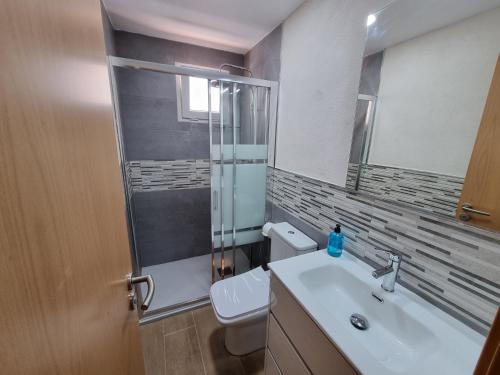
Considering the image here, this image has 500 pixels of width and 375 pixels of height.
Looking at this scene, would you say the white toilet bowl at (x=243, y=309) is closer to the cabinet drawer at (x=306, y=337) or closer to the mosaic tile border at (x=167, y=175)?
the cabinet drawer at (x=306, y=337)

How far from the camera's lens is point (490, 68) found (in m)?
0.65

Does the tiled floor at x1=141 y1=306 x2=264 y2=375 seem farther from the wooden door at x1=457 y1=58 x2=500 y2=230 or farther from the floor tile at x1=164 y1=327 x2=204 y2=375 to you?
the wooden door at x1=457 y1=58 x2=500 y2=230

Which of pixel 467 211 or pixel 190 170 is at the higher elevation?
pixel 467 211

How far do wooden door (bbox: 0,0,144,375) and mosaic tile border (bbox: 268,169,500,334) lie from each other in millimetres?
1083

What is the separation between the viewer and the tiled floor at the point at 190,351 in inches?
54.5

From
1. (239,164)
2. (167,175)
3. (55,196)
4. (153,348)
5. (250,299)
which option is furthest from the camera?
(167,175)

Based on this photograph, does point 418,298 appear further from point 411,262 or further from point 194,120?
point 194,120

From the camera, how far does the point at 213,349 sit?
1.51m

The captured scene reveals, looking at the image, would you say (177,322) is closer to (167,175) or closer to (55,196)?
(167,175)

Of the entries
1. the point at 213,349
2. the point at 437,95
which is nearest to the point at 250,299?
the point at 213,349

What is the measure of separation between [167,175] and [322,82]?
1.76 metres

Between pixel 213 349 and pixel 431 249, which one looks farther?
pixel 213 349

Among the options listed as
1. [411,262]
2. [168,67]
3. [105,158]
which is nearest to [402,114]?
[411,262]

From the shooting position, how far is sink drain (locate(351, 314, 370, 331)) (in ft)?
2.83
